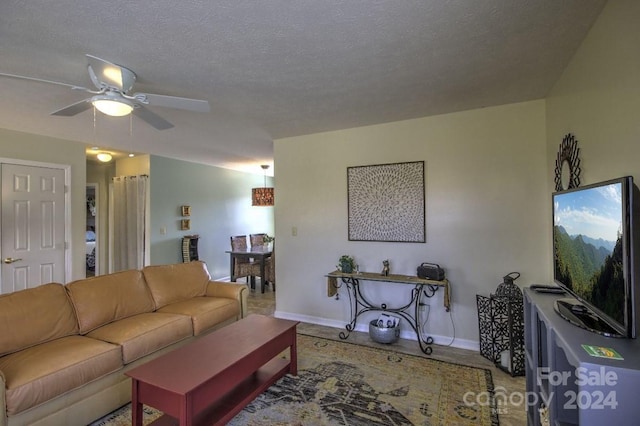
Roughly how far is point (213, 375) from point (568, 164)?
279 centimetres

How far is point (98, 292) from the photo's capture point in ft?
8.57

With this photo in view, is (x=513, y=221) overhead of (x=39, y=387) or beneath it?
overhead

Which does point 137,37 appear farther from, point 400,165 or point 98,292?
point 400,165

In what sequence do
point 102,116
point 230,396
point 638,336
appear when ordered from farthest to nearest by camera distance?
point 102,116
point 230,396
point 638,336

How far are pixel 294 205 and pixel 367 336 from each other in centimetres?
182

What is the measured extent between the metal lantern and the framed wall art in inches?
33.9

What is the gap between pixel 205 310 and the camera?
294 cm

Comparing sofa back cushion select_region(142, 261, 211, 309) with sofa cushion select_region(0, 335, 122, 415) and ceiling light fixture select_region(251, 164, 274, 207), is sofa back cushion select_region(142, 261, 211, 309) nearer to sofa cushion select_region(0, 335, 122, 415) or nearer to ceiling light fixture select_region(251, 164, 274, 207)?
sofa cushion select_region(0, 335, 122, 415)

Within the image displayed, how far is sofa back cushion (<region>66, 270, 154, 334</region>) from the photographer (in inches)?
97.1

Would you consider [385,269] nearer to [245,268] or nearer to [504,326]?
[504,326]

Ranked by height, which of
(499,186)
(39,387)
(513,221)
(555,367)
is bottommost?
(39,387)

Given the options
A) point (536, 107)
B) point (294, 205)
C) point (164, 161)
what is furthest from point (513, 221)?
point (164, 161)

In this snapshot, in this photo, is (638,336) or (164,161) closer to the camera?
(638,336)

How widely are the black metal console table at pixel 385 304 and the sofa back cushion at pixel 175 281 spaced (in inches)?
57.2
